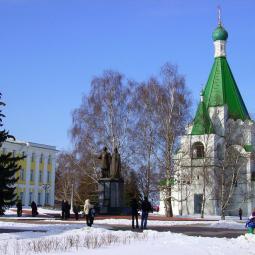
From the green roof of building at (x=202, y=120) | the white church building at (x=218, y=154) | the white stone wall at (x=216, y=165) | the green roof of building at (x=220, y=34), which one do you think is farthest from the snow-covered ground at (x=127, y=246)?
the green roof of building at (x=220, y=34)

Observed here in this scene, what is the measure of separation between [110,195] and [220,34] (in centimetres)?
3880

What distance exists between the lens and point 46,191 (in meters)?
80.0

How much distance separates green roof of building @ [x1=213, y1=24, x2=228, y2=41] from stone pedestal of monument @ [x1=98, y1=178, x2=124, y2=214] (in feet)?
125

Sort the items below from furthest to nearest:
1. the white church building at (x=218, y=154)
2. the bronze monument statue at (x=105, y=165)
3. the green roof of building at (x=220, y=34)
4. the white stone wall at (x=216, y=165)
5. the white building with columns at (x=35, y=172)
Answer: the white building with columns at (x=35, y=172) → the green roof of building at (x=220, y=34) → the white stone wall at (x=216, y=165) → the white church building at (x=218, y=154) → the bronze monument statue at (x=105, y=165)

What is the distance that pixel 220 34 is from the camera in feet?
206

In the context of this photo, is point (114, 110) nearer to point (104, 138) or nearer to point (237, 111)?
point (104, 138)

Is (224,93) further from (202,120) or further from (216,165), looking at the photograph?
(216,165)

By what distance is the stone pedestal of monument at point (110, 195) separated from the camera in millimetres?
29625

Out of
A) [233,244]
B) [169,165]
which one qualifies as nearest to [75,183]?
[169,165]

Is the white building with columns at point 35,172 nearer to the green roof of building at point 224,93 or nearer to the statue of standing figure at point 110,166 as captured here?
the green roof of building at point 224,93

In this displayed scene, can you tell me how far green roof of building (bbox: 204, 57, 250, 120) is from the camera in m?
57.0

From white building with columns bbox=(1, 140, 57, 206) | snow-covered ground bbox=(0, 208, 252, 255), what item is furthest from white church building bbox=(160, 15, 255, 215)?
white building with columns bbox=(1, 140, 57, 206)

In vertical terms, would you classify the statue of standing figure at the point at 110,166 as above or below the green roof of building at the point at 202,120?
below

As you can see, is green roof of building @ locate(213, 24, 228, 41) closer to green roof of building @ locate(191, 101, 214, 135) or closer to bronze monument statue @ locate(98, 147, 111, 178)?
green roof of building @ locate(191, 101, 214, 135)
